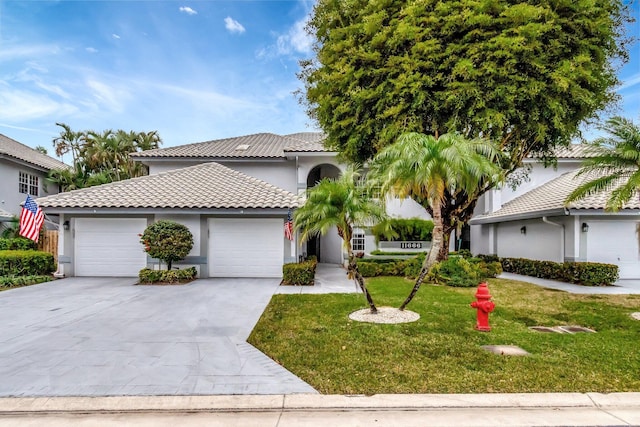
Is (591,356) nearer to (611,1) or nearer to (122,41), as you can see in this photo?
(611,1)

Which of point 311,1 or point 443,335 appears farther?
point 311,1

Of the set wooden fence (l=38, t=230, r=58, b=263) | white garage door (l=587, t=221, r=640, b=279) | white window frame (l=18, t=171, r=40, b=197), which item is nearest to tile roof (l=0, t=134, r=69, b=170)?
white window frame (l=18, t=171, r=40, b=197)

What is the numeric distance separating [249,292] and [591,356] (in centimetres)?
834

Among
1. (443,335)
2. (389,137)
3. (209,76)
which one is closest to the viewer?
(443,335)

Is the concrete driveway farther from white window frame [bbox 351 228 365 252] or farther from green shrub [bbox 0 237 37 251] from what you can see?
white window frame [bbox 351 228 365 252]

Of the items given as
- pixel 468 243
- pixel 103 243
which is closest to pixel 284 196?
pixel 103 243

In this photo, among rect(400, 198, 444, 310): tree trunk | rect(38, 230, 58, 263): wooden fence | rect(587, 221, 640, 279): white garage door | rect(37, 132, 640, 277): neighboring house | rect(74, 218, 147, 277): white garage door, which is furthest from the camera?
rect(38, 230, 58, 263): wooden fence

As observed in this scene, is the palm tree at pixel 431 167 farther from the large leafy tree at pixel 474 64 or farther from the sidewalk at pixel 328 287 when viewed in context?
the sidewalk at pixel 328 287

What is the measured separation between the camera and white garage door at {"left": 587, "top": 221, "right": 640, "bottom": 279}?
43.7 feet

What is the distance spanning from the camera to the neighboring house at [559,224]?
13188 millimetres

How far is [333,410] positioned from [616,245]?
49.4ft

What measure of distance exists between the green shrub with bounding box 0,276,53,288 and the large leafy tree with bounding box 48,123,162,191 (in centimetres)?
1680

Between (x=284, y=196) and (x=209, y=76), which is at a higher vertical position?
(x=209, y=76)

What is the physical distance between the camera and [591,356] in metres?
5.26
